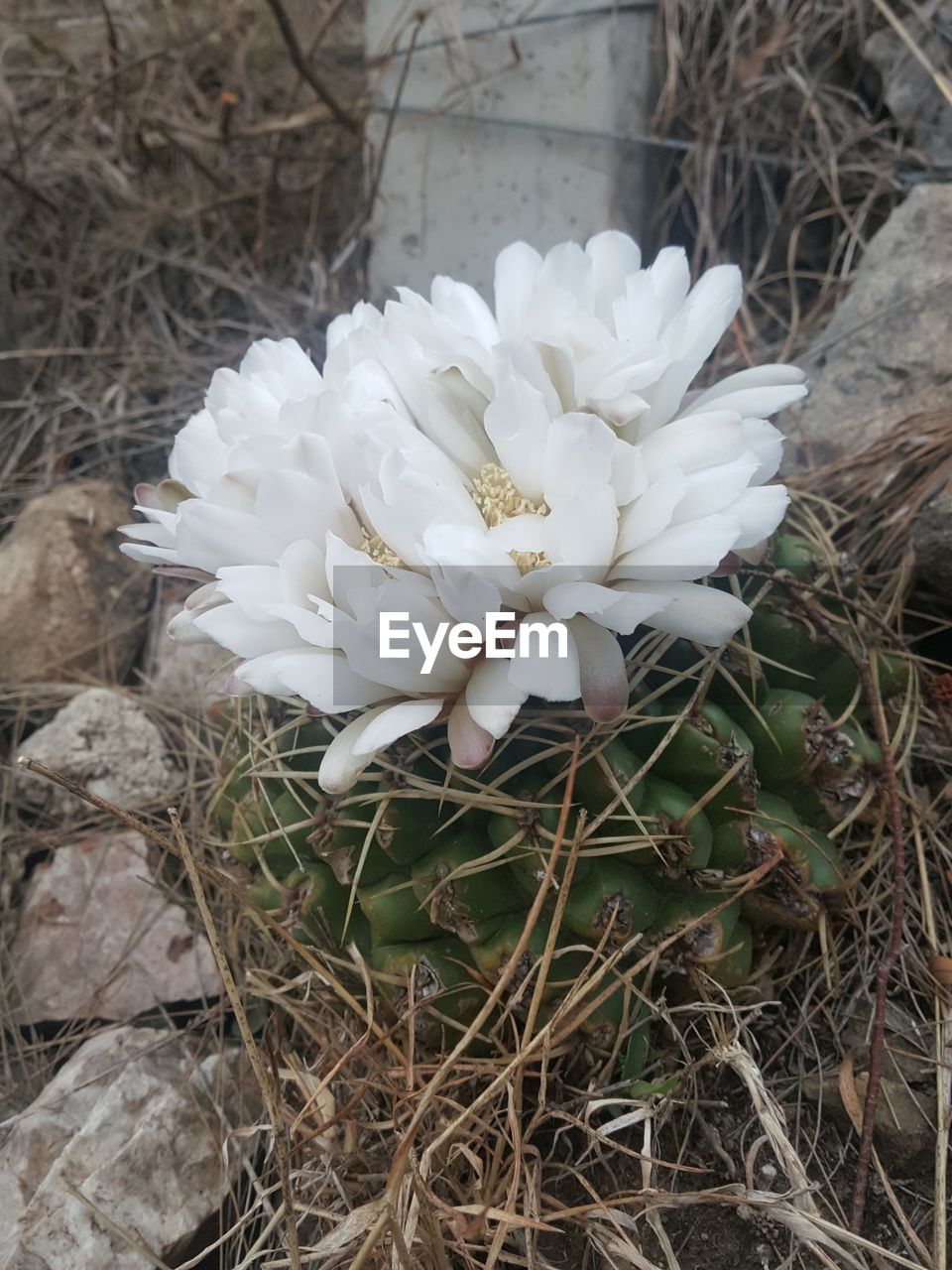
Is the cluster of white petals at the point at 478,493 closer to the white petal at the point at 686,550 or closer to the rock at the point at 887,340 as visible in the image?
the white petal at the point at 686,550

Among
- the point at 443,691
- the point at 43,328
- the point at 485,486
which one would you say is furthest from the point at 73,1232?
the point at 43,328

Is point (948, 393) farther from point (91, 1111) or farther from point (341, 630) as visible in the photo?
point (91, 1111)

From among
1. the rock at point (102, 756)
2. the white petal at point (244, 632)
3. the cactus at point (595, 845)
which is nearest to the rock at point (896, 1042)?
the cactus at point (595, 845)

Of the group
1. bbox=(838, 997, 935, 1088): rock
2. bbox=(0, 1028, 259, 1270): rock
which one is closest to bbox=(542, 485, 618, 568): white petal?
bbox=(838, 997, 935, 1088): rock

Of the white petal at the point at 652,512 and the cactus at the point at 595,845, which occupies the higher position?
the white petal at the point at 652,512

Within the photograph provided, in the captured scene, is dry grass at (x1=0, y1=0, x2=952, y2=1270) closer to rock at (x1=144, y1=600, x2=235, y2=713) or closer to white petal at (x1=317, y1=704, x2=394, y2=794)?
rock at (x1=144, y1=600, x2=235, y2=713)
